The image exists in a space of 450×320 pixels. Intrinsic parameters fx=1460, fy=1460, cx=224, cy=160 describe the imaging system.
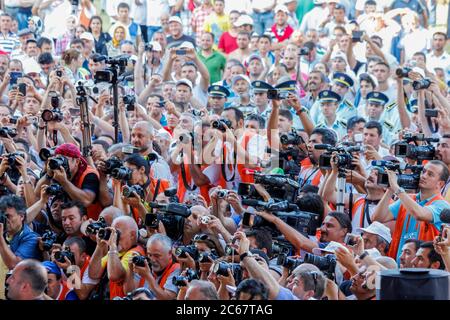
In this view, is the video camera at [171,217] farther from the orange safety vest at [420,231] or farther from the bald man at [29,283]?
the bald man at [29,283]

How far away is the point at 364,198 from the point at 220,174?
1506 millimetres

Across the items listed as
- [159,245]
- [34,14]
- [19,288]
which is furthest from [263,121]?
[34,14]

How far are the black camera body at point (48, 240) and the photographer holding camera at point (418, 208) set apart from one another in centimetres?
262

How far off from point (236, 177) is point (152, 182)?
34.6 inches

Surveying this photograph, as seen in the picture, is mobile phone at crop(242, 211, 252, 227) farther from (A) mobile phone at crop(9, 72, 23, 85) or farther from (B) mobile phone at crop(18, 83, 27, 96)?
(A) mobile phone at crop(9, 72, 23, 85)

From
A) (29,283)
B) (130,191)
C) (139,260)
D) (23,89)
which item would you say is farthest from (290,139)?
(23,89)

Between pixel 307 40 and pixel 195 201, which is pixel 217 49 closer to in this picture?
pixel 307 40

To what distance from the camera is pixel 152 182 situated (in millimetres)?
12664

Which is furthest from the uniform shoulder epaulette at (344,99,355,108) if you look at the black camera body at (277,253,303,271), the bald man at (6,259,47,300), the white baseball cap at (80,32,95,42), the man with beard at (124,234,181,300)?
the bald man at (6,259,47,300)

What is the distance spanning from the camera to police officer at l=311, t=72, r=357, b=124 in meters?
16.6

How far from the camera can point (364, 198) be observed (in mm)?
12352

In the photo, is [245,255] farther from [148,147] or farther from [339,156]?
[148,147]

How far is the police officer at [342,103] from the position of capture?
1656cm

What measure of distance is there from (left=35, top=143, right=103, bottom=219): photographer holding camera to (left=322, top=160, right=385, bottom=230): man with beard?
192 centimetres
